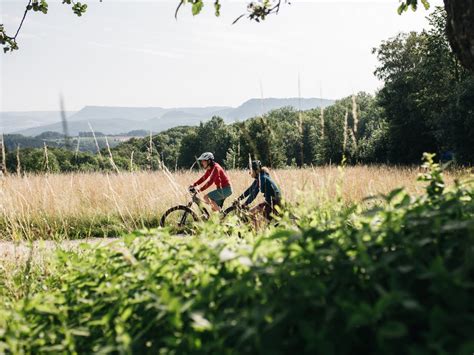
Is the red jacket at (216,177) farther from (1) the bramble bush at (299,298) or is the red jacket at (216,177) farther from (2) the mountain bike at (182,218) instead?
(1) the bramble bush at (299,298)

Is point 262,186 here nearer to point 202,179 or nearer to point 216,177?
point 216,177

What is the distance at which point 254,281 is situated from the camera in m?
1.77

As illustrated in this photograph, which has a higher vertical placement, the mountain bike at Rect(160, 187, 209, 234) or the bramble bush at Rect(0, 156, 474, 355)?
the bramble bush at Rect(0, 156, 474, 355)

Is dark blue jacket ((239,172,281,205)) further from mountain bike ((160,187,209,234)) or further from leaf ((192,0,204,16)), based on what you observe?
leaf ((192,0,204,16))

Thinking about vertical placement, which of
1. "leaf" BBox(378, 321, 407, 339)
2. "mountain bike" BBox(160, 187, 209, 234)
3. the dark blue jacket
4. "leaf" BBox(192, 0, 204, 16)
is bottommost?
"mountain bike" BBox(160, 187, 209, 234)

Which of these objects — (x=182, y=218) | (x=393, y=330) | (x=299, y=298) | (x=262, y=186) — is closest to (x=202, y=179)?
(x=182, y=218)

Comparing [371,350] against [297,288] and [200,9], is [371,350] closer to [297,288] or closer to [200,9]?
[297,288]

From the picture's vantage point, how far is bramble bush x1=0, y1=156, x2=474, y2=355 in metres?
1.43

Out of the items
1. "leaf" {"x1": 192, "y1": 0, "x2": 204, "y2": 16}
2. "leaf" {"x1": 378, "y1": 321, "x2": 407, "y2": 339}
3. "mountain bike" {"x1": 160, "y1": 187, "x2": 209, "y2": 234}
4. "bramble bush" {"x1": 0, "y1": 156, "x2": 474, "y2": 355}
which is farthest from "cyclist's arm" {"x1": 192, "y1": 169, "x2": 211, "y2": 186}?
"leaf" {"x1": 378, "y1": 321, "x2": 407, "y2": 339}

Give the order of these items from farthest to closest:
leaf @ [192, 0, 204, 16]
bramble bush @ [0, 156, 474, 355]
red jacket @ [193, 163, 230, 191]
A: red jacket @ [193, 163, 230, 191]
leaf @ [192, 0, 204, 16]
bramble bush @ [0, 156, 474, 355]

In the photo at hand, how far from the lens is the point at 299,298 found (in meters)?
1.55

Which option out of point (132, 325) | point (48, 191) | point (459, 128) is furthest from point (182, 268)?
point (459, 128)

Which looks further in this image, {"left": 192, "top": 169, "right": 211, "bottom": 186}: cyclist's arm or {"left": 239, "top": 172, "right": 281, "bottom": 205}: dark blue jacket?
{"left": 192, "top": 169, "right": 211, "bottom": 186}: cyclist's arm

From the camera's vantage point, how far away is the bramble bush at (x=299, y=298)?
143cm
